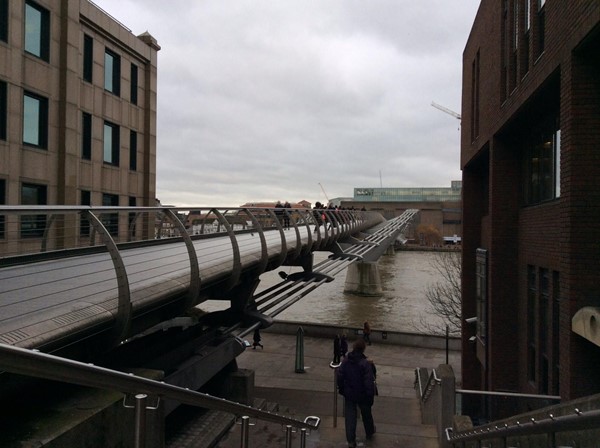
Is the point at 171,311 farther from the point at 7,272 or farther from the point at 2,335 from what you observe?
the point at 2,335

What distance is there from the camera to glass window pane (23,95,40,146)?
1559 cm

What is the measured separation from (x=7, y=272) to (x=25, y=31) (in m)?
Result: 12.8

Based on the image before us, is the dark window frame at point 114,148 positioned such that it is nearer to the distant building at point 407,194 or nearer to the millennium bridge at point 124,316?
the millennium bridge at point 124,316

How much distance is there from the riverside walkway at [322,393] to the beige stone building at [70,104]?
8.61 metres

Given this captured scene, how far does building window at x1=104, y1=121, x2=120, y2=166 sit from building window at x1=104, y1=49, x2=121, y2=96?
143 centimetres

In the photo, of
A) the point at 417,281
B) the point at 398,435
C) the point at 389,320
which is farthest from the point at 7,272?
the point at 417,281

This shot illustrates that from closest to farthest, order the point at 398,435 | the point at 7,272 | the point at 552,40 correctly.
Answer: the point at 7,272, the point at 552,40, the point at 398,435

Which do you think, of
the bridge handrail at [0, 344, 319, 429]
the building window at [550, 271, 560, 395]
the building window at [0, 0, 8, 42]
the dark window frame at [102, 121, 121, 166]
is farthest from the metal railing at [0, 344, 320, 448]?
the dark window frame at [102, 121, 121, 166]

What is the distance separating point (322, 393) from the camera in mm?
13461

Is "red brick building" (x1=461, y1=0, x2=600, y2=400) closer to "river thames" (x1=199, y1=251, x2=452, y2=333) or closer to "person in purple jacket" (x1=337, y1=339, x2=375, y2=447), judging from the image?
"person in purple jacket" (x1=337, y1=339, x2=375, y2=447)

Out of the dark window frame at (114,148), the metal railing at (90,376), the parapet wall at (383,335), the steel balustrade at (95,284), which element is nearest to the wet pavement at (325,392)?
the parapet wall at (383,335)

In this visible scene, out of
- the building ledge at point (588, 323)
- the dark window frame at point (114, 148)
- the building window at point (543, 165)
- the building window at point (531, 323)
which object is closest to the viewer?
the building ledge at point (588, 323)

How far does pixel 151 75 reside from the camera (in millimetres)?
22828

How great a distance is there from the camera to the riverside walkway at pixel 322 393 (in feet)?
22.0
